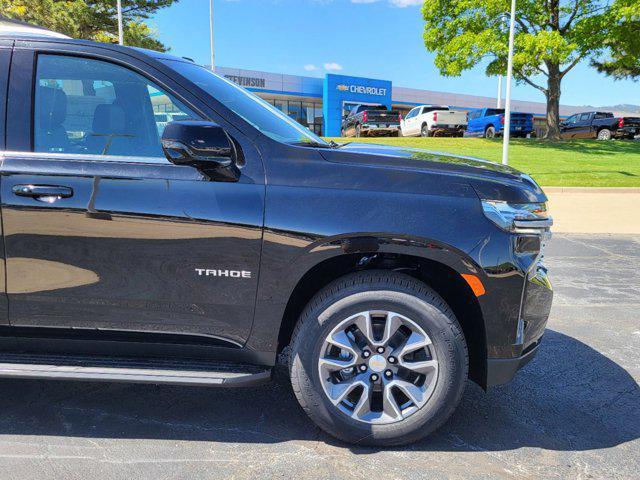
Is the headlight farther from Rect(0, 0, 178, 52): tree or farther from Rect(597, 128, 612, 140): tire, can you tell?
Rect(597, 128, 612, 140): tire

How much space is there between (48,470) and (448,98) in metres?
58.6

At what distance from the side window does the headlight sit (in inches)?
62.5

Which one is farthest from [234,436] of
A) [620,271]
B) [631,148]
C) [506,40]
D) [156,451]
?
[631,148]

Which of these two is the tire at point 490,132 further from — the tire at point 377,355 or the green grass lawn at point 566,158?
the tire at point 377,355

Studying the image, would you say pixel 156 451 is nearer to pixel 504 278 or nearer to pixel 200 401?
pixel 200 401

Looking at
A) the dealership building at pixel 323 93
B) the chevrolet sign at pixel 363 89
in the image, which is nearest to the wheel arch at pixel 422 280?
the dealership building at pixel 323 93

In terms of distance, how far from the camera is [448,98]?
56.5 m

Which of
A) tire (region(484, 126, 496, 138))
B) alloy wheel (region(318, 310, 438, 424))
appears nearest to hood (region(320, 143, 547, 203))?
alloy wheel (region(318, 310, 438, 424))


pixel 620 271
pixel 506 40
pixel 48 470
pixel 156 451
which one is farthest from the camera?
pixel 506 40

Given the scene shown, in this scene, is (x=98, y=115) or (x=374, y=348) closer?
(x=374, y=348)

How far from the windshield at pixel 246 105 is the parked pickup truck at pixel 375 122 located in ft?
76.1

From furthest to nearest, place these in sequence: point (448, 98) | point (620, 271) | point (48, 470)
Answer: point (448, 98)
point (620, 271)
point (48, 470)

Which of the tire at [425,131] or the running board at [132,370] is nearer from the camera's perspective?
the running board at [132,370]

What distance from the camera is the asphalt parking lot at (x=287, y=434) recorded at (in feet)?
8.19
